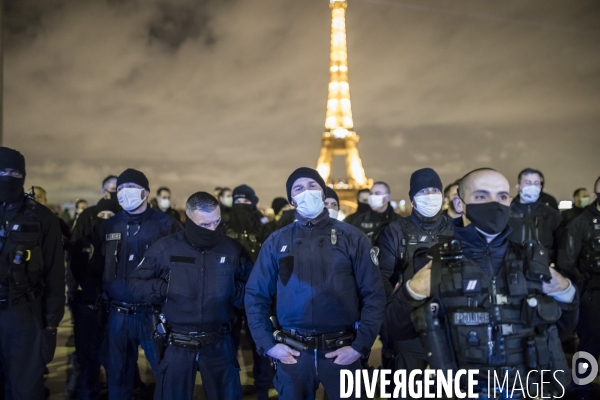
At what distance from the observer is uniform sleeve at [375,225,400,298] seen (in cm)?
376

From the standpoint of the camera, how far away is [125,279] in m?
4.03

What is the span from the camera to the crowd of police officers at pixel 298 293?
2.11m

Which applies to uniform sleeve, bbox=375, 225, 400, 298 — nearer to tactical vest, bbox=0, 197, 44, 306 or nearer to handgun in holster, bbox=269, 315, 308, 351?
handgun in holster, bbox=269, 315, 308, 351

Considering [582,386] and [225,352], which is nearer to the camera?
[225,352]

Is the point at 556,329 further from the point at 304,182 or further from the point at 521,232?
the point at 521,232

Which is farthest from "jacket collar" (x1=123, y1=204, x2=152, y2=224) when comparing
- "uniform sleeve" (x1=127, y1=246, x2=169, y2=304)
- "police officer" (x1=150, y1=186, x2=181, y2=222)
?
"police officer" (x1=150, y1=186, x2=181, y2=222)

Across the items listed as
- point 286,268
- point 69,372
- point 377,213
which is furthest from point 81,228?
point 377,213

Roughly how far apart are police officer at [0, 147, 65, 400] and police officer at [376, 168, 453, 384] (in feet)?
9.26

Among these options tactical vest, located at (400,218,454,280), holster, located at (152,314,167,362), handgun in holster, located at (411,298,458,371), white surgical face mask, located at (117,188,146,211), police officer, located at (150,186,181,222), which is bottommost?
holster, located at (152,314,167,362)

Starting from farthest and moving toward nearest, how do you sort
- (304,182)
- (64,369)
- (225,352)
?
(64,369), (225,352), (304,182)

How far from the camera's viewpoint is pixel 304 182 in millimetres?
3230

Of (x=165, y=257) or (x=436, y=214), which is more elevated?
(x=436, y=214)

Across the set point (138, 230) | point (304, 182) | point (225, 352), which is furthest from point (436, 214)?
point (138, 230)

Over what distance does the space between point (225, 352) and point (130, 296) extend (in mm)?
1135
